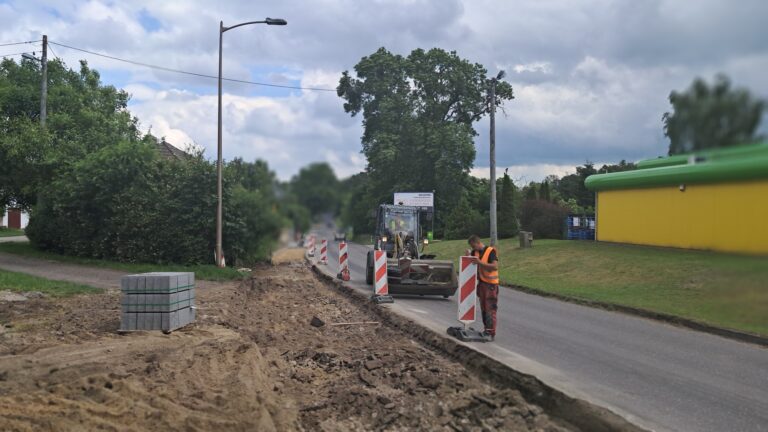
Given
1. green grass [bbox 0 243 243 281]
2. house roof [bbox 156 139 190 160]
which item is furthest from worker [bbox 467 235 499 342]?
house roof [bbox 156 139 190 160]

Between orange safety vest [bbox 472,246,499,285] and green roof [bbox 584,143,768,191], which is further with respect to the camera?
orange safety vest [bbox 472,246,499,285]

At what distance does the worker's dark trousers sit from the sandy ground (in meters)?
1.29

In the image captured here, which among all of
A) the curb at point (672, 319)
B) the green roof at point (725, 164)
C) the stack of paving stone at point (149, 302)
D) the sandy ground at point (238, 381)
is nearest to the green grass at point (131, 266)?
the sandy ground at point (238, 381)

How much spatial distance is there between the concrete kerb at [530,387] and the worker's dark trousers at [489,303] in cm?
79

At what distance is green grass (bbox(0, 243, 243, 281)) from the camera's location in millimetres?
23031

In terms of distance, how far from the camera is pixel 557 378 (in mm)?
8078

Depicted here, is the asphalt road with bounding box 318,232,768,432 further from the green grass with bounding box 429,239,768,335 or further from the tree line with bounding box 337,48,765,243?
the tree line with bounding box 337,48,765,243

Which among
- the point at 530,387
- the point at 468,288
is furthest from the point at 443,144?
the point at 530,387

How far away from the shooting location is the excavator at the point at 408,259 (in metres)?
18.2

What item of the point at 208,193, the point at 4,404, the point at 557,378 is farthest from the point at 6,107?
the point at 557,378

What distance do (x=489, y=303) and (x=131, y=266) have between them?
1822cm

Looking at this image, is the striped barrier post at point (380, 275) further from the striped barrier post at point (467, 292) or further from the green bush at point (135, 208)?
the green bush at point (135, 208)

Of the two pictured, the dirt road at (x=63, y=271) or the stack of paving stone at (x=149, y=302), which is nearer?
the stack of paving stone at (x=149, y=302)

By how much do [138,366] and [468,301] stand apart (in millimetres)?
5499
